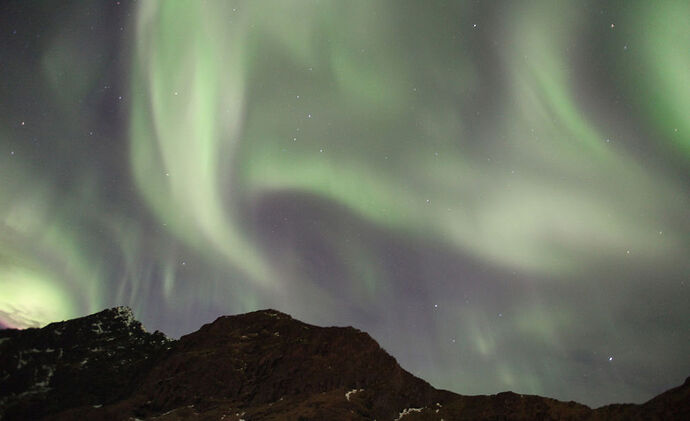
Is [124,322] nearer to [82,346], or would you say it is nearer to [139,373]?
[82,346]

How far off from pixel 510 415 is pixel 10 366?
198 feet

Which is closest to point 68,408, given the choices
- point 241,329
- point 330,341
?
point 241,329

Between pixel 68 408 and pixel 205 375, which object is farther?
pixel 205 375

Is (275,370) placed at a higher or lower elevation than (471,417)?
higher

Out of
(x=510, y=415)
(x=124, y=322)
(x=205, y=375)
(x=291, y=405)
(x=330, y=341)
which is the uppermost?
(x=124, y=322)

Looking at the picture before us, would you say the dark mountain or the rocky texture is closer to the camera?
the dark mountain

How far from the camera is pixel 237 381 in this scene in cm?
5550

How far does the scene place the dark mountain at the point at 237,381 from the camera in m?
46.1

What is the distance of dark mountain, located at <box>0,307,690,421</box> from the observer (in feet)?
151

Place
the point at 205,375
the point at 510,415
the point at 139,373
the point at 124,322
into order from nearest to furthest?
the point at 510,415 → the point at 205,375 → the point at 139,373 → the point at 124,322

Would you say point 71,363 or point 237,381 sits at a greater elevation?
point 71,363

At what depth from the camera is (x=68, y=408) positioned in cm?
5138

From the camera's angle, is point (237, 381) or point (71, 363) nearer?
point (237, 381)

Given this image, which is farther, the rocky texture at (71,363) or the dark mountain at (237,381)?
the rocky texture at (71,363)
